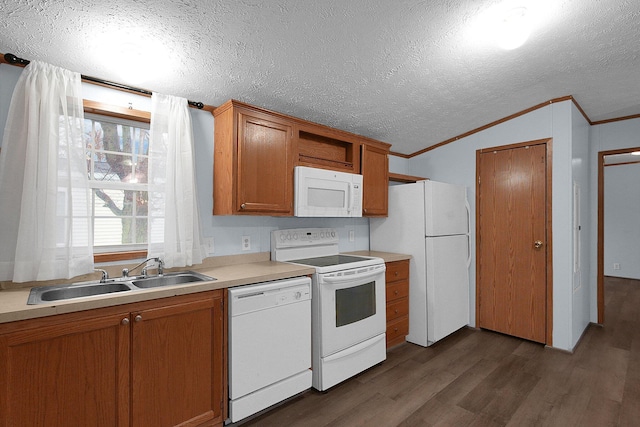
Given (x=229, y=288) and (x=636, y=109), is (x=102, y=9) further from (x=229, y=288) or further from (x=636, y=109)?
(x=636, y=109)

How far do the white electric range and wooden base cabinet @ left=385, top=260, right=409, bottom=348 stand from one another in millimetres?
245

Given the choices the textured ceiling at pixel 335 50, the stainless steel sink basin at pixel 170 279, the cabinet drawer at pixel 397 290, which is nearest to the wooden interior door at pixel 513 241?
the textured ceiling at pixel 335 50

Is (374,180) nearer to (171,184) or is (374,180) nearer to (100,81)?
(171,184)

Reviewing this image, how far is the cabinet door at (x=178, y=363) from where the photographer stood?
1659 millimetres

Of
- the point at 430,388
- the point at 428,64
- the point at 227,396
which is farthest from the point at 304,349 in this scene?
the point at 428,64

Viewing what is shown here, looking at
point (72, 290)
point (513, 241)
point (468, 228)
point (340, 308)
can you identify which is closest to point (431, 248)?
point (468, 228)

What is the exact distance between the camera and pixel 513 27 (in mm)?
1971

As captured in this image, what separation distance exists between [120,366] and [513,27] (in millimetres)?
2891

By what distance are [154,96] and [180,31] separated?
59cm

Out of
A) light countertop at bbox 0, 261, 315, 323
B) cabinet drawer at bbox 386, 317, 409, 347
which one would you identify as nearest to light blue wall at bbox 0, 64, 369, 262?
light countertop at bbox 0, 261, 315, 323

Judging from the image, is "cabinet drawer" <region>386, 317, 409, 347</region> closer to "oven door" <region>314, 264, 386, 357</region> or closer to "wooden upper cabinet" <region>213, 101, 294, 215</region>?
"oven door" <region>314, 264, 386, 357</region>

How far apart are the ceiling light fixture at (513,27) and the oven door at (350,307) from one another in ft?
6.15

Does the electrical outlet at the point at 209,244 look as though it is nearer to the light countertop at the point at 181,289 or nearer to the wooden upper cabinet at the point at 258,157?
the light countertop at the point at 181,289

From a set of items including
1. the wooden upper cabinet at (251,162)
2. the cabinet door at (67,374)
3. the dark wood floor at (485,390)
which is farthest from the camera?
the wooden upper cabinet at (251,162)
